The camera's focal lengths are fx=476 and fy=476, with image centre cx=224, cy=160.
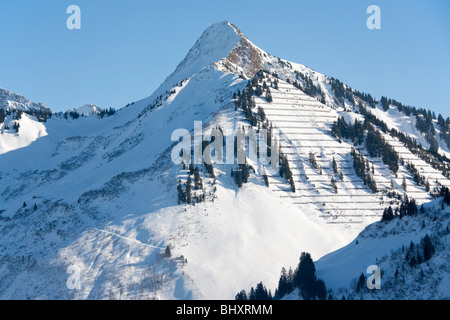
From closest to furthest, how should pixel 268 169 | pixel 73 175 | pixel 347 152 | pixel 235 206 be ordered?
1. pixel 235 206
2. pixel 268 169
3. pixel 347 152
4. pixel 73 175

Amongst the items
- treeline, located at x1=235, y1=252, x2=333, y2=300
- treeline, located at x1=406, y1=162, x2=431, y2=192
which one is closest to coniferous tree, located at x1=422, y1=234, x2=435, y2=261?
treeline, located at x1=235, y1=252, x2=333, y2=300

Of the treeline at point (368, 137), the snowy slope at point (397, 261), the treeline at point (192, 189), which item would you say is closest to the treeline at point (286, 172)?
the treeline at point (192, 189)

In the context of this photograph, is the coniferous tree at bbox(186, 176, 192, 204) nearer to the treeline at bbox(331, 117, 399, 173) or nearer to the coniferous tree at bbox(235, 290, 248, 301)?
the coniferous tree at bbox(235, 290, 248, 301)

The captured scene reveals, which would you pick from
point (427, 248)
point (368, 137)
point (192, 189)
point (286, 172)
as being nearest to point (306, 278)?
point (427, 248)

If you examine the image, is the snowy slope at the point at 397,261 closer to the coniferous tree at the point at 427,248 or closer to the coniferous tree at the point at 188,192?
the coniferous tree at the point at 427,248

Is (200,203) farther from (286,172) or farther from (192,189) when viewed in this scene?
(286,172)
